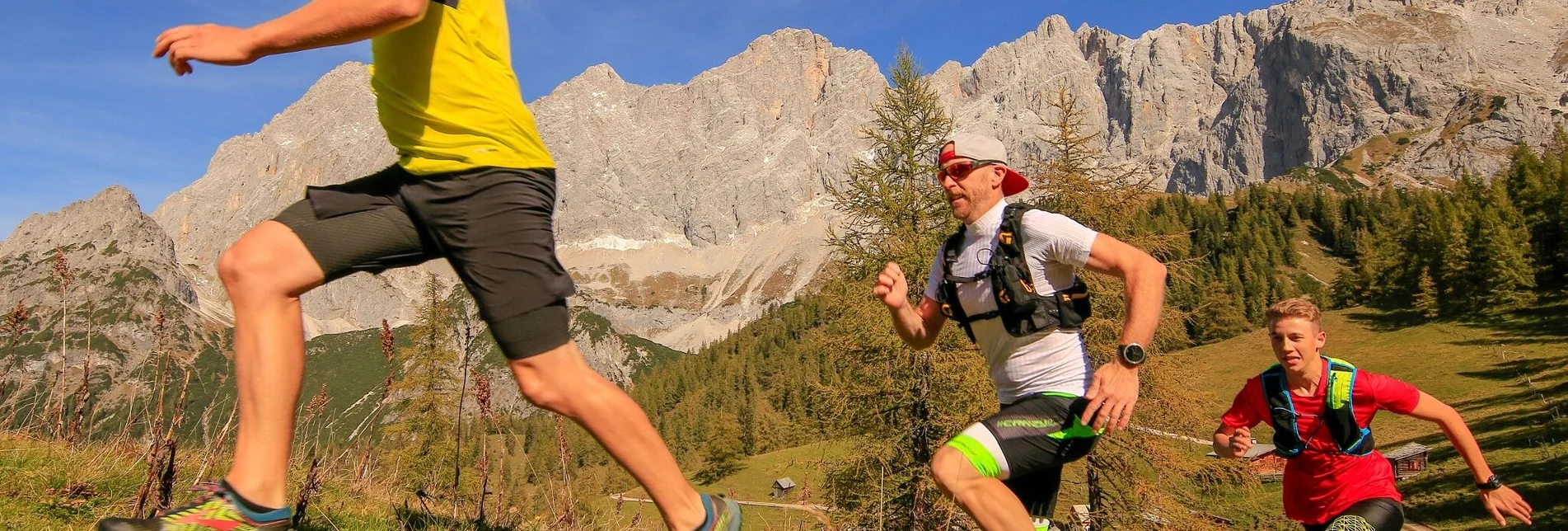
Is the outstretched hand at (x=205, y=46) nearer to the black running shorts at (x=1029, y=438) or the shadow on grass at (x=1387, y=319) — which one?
the black running shorts at (x=1029, y=438)

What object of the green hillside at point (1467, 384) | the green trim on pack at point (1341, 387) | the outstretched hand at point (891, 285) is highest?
the outstretched hand at point (891, 285)

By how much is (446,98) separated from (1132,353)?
7.92ft

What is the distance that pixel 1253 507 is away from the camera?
74.6 feet

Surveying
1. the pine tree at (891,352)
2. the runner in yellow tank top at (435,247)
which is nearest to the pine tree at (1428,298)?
the pine tree at (891,352)

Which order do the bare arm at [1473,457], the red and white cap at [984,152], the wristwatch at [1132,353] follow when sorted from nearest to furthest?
the wristwatch at [1132,353] < the red and white cap at [984,152] < the bare arm at [1473,457]

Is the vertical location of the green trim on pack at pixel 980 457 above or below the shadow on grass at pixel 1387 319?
above

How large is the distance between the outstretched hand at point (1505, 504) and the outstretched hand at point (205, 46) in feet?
17.4

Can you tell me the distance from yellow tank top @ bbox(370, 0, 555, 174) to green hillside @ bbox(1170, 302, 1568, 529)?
17290 mm

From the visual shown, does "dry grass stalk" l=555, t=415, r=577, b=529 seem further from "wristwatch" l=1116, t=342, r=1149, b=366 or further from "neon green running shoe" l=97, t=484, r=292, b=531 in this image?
"wristwatch" l=1116, t=342, r=1149, b=366

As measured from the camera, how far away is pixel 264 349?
2.56 metres

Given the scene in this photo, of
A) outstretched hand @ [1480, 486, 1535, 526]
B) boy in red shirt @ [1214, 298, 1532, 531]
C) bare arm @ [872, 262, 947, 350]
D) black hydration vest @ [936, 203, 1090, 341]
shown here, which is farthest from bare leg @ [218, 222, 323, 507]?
outstretched hand @ [1480, 486, 1535, 526]

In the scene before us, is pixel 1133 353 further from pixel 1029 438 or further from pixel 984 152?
pixel 984 152

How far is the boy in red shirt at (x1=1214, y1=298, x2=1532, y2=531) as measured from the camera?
412 centimetres

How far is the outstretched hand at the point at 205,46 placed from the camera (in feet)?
7.79
